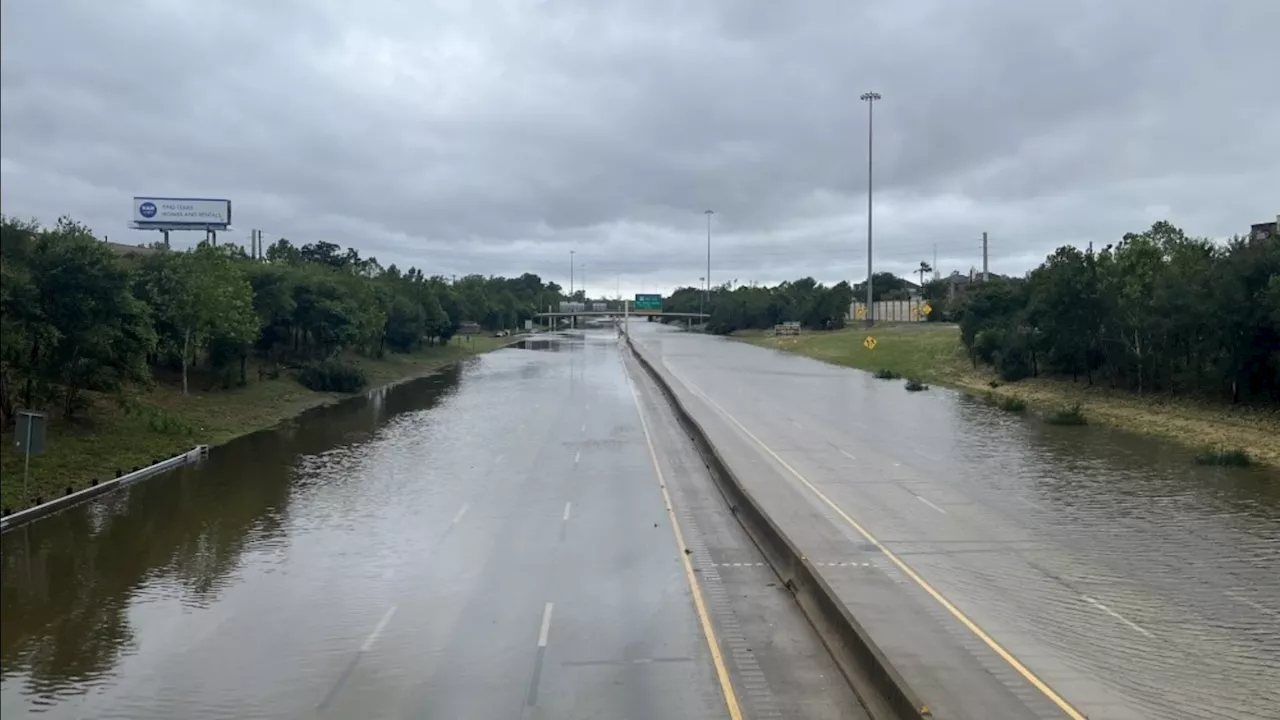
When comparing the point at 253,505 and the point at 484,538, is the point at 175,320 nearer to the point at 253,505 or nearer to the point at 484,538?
the point at 253,505

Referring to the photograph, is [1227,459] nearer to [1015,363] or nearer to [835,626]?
[835,626]

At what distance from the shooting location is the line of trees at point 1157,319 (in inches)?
1649

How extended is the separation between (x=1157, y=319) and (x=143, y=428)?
42.9 metres

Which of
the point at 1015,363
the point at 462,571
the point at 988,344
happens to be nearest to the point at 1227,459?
the point at 462,571

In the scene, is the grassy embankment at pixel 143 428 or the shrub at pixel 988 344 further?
the shrub at pixel 988 344

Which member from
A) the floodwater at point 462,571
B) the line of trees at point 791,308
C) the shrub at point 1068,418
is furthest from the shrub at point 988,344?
the line of trees at point 791,308

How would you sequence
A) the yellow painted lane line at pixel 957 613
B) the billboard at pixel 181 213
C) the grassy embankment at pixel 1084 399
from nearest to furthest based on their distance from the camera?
1. the yellow painted lane line at pixel 957 613
2. the grassy embankment at pixel 1084 399
3. the billboard at pixel 181 213

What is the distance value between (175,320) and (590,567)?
31777 millimetres

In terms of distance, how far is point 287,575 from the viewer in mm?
17438

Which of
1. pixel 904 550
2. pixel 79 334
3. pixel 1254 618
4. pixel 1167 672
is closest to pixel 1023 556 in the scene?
pixel 904 550

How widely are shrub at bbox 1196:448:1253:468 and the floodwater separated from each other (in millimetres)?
1236

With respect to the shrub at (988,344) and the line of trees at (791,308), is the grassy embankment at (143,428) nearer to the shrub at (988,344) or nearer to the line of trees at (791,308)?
the shrub at (988,344)

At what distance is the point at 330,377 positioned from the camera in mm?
58125

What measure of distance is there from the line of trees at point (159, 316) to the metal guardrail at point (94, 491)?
2.96 m
